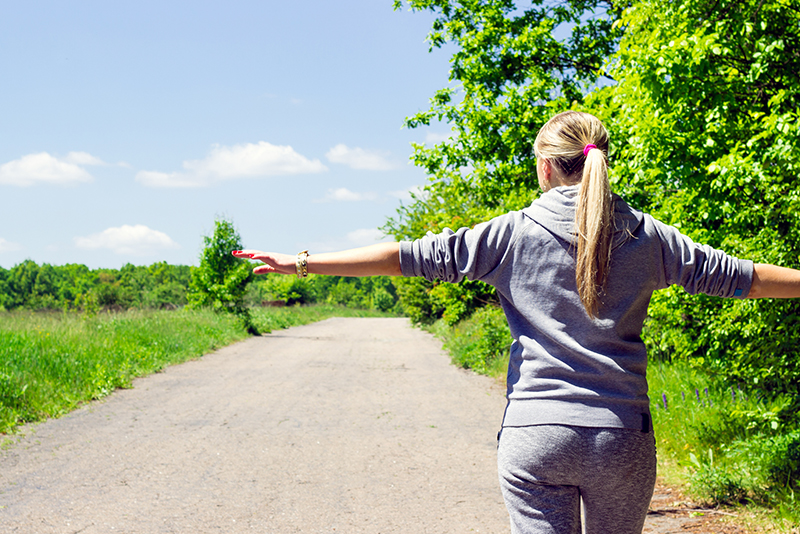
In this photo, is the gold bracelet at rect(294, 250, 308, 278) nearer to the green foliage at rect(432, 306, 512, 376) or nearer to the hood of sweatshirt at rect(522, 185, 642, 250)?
the hood of sweatshirt at rect(522, 185, 642, 250)

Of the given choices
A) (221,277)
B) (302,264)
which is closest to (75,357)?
(302,264)

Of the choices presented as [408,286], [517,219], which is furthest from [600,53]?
[408,286]

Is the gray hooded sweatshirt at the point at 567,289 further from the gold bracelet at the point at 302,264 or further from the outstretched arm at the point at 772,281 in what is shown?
the gold bracelet at the point at 302,264

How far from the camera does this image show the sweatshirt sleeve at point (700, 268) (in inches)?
73.5

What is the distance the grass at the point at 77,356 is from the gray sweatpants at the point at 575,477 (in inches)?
278

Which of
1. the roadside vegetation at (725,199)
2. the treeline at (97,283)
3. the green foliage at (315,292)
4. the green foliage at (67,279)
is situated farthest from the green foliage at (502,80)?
the green foliage at (67,279)

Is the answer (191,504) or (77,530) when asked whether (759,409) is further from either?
(77,530)

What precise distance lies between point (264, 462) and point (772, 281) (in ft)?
16.6

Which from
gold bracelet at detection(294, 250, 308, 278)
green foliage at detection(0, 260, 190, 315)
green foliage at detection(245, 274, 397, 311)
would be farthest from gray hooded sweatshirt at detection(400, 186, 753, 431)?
green foliage at detection(0, 260, 190, 315)

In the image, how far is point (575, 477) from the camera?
173 centimetres

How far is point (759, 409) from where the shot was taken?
14.4 feet

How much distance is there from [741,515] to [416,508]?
2211 mm

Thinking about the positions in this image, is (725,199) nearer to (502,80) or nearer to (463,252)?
(463,252)

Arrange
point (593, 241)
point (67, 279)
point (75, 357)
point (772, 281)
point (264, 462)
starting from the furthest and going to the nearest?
point (67, 279)
point (75, 357)
point (264, 462)
point (772, 281)
point (593, 241)
